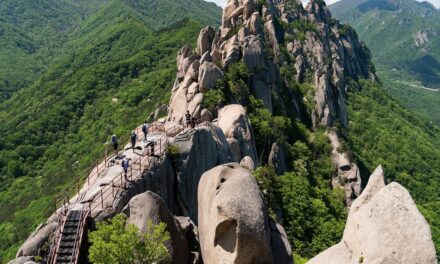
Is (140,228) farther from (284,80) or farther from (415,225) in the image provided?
(284,80)

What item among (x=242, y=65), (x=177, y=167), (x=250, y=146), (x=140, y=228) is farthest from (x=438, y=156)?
(x=140, y=228)

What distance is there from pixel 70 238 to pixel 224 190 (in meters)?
8.73

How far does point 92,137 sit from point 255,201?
339 feet

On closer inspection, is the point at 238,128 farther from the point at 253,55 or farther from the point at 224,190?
the point at 224,190

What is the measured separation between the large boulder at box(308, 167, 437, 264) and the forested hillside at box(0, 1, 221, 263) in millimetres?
72005

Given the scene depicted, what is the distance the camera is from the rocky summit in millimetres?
17344

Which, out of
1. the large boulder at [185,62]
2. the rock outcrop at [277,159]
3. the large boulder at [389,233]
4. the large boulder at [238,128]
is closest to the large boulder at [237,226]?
the large boulder at [389,233]

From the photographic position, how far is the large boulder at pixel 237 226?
2255 centimetres

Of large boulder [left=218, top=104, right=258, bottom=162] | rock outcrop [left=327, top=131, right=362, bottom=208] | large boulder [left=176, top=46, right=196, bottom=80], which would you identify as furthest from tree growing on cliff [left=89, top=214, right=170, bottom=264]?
rock outcrop [left=327, top=131, right=362, bottom=208]

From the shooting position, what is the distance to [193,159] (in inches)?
1470

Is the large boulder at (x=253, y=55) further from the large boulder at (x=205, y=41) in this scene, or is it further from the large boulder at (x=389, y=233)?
the large boulder at (x=389, y=233)

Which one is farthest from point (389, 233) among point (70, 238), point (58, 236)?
point (58, 236)

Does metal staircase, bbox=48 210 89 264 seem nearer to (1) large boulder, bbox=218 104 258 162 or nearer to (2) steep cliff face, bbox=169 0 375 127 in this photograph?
(1) large boulder, bbox=218 104 258 162

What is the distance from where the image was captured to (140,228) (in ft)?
80.4
